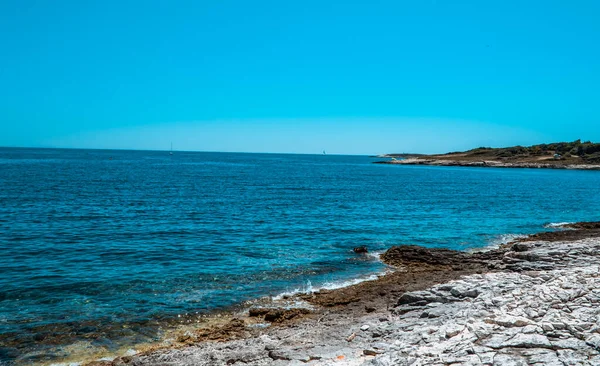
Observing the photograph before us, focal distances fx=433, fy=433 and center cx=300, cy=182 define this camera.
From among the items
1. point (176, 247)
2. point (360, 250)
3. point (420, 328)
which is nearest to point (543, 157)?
point (360, 250)

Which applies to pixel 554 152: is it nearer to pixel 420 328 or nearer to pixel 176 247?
pixel 176 247

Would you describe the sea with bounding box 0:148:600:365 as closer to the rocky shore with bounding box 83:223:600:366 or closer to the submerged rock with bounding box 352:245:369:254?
the submerged rock with bounding box 352:245:369:254

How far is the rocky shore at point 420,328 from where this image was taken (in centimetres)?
1057

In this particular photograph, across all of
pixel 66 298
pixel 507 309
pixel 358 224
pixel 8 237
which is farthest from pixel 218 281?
pixel 358 224

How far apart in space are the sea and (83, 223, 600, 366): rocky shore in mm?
2162

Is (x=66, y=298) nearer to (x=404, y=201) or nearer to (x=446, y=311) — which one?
(x=446, y=311)

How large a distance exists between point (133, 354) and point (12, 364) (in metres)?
3.32

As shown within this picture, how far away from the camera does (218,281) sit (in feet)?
67.3

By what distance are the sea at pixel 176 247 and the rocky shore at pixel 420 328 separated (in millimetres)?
2162

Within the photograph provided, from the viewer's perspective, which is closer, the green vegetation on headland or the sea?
the sea

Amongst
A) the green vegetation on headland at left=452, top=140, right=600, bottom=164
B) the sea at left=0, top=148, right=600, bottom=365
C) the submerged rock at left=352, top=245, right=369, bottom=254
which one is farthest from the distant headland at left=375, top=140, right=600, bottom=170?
the submerged rock at left=352, top=245, right=369, bottom=254

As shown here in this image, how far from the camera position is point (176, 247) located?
26391 millimetres

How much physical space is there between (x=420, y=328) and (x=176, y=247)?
17.6 m

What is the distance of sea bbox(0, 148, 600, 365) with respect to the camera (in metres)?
15.8
